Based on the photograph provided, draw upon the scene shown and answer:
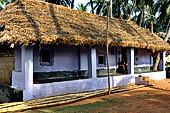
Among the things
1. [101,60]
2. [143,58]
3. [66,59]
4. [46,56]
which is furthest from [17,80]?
[143,58]

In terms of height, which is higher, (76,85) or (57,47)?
(57,47)

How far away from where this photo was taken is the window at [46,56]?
9.30 m

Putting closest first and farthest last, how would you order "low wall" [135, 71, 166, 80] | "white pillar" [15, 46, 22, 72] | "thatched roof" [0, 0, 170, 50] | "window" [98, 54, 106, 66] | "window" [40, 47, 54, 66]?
"thatched roof" [0, 0, 170, 50] → "white pillar" [15, 46, 22, 72] → "window" [40, 47, 54, 66] → "window" [98, 54, 106, 66] → "low wall" [135, 71, 166, 80]

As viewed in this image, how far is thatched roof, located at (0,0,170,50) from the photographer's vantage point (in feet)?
22.6

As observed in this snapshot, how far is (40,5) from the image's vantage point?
31.5 ft

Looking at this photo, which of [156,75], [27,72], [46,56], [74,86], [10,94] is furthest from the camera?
[156,75]

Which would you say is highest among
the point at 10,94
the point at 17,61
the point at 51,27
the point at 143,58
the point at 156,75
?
the point at 51,27

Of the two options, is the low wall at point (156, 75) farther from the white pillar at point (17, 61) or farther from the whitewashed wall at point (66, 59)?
the white pillar at point (17, 61)

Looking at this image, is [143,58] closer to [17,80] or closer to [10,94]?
[17,80]

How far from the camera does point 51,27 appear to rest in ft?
26.4

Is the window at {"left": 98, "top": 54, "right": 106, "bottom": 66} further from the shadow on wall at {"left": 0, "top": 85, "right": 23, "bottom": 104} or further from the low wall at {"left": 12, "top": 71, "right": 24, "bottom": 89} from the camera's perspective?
the shadow on wall at {"left": 0, "top": 85, "right": 23, "bottom": 104}

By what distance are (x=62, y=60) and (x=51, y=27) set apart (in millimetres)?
2506

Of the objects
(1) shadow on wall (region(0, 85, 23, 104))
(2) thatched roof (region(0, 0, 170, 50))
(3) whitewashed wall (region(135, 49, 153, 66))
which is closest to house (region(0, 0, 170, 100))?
(2) thatched roof (region(0, 0, 170, 50))

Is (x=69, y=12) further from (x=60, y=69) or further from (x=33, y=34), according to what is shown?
(x=33, y=34)
